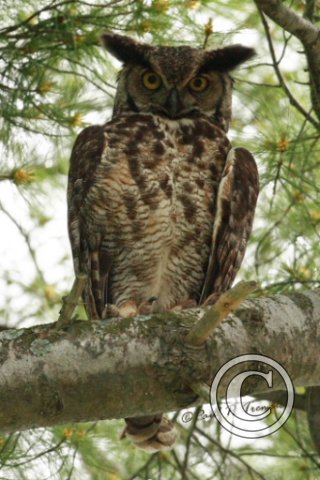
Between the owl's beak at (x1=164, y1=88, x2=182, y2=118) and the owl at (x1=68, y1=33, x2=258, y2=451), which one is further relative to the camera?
the owl's beak at (x1=164, y1=88, x2=182, y2=118)

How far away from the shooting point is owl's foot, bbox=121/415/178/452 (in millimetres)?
2863

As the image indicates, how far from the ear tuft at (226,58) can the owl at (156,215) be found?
32 centimetres

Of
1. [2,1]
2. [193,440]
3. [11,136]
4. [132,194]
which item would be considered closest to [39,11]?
[2,1]

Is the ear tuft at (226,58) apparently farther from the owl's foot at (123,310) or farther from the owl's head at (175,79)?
the owl's foot at (123,310)

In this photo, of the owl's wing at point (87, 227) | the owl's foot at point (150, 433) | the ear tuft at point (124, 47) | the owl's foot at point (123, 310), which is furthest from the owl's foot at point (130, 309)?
the ear tuft at point (124, 47)

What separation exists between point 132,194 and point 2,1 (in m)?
1.24

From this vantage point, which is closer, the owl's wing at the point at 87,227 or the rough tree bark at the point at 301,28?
the rough tree bark at the point at 301,28

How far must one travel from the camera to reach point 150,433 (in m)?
2.87

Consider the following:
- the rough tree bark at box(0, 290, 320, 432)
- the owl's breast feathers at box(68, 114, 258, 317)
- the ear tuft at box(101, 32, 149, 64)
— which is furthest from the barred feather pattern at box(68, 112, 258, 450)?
the rough tree bark at box(0, 290, 320, 432)

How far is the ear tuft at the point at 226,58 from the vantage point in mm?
3521

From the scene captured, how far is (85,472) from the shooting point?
3510 millimetres

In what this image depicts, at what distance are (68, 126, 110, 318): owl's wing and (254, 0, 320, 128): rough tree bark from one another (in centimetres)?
79

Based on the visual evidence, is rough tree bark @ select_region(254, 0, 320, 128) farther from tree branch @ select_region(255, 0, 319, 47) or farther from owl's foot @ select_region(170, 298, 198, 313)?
owl's foot @ select_region(170, 298, 198, 313)

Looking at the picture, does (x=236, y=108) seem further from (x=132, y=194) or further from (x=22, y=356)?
(x=22, y=356)
